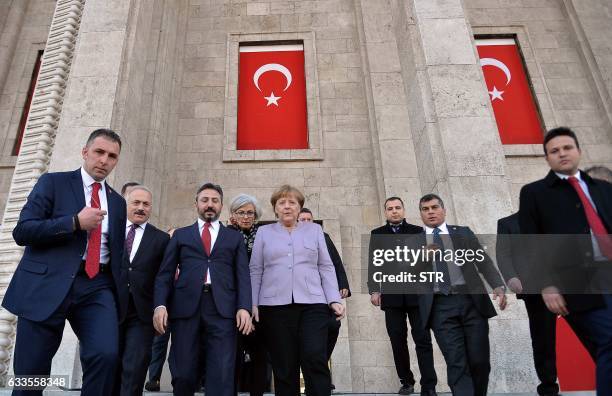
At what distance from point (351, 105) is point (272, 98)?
1956mm

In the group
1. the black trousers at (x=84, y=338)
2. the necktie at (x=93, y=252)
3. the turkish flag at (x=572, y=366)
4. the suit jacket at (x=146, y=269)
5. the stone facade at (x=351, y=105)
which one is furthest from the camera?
the turkish flag at (x=572, y=366)

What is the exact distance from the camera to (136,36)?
840cm

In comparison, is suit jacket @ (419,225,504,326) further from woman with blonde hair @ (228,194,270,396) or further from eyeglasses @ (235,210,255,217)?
eyeglasses @ (235,210,255,217)

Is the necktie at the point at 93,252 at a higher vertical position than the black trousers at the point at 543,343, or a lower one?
higher

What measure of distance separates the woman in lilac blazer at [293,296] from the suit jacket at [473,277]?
104cm

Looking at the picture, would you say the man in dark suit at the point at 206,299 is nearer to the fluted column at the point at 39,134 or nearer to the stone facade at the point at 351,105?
the stone facade at the point at 351,105

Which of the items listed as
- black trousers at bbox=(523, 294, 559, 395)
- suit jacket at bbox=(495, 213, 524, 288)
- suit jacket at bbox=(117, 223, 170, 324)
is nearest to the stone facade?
black trousers at bbox=(523, 294, 559, 395)

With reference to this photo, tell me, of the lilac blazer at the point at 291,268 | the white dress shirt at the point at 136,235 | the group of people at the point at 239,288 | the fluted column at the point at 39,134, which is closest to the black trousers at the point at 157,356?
the fluted column at the point at 39,134

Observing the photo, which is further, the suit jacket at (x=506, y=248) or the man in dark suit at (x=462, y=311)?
Answer: the suit jacket at (x=506, y=248)

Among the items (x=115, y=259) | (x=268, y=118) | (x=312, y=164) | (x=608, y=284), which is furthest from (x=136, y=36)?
(x=608, y=284)

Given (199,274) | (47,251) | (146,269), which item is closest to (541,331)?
(199,274)

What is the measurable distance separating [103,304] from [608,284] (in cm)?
331

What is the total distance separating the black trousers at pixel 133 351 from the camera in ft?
13.4

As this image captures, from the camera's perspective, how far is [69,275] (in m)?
2.97
